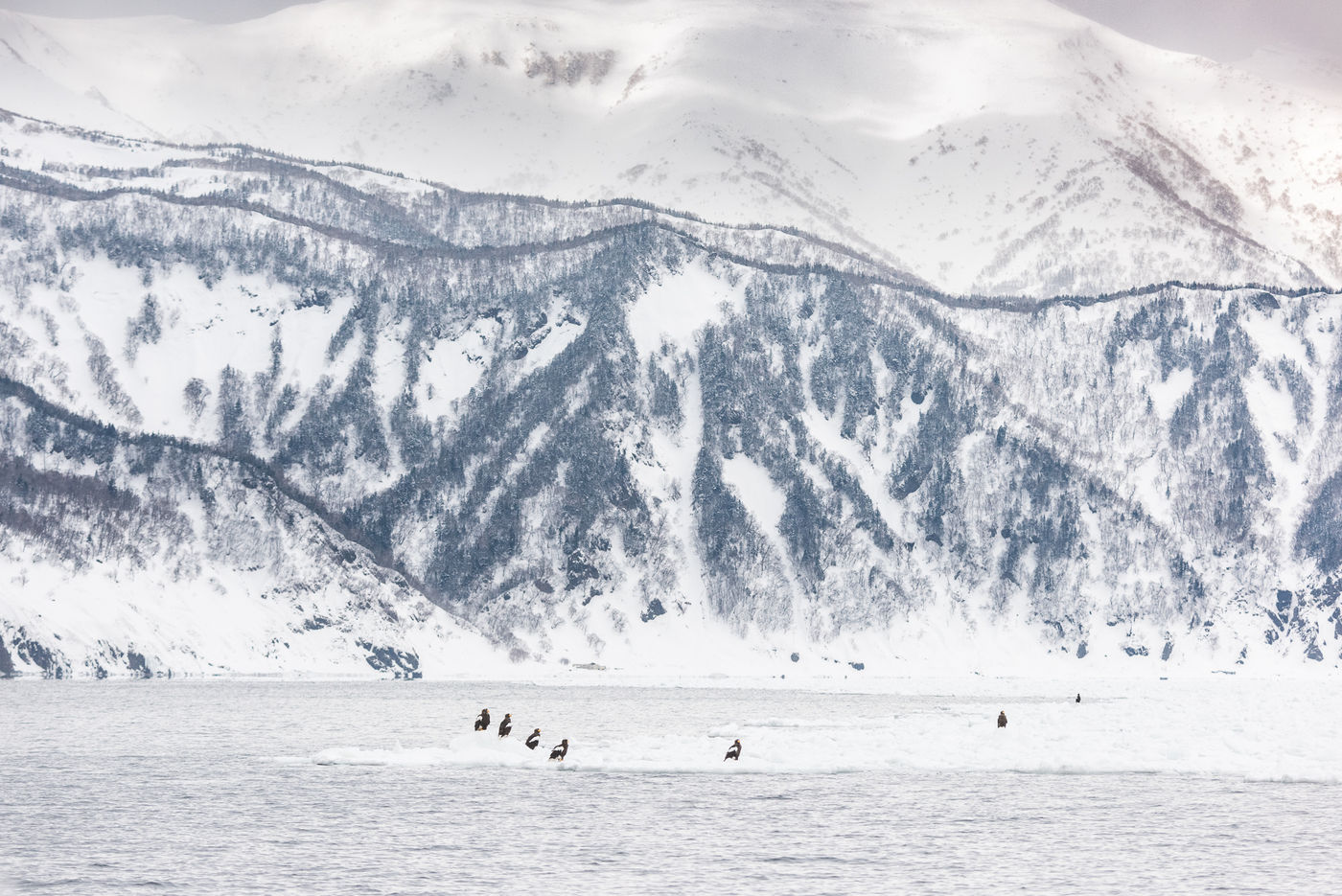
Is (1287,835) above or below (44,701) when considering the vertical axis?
above

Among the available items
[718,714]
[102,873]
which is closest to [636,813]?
[102,873]

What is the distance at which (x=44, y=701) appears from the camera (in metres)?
163

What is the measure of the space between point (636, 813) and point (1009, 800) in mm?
18546

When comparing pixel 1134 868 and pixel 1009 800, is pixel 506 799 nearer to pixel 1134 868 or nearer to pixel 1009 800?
pixel 1009 800

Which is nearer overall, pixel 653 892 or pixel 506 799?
pixel 653 892

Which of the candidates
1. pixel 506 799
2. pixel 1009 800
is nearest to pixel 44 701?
pixel 506 799

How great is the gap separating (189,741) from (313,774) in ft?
82.8

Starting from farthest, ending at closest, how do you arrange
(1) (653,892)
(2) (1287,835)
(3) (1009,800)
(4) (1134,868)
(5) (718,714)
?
(5) (718,714)
(3) (1009,800)
(2) (1287,835)
(4) (1134,868)
(1) (653,892)

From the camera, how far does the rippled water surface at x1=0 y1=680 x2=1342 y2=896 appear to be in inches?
2655

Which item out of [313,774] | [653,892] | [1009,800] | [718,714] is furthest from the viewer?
[718,714]

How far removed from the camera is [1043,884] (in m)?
65.9

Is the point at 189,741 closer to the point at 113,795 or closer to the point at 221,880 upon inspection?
the point at 113,795

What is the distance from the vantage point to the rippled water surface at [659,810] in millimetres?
67438

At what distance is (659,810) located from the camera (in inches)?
3366
